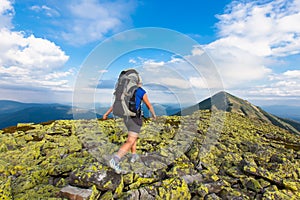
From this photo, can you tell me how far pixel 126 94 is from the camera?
28.8 ft

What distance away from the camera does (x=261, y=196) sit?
9.88 metres

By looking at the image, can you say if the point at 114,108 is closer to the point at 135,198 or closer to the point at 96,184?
the point at 96,184

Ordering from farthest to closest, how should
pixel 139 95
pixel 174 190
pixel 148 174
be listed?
pixel 148 174
pixel 139 95
pixel 174 190

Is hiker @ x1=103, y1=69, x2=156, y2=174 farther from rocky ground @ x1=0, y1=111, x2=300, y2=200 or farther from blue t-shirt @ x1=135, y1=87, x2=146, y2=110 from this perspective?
rocky ground @ x1=0, y1=111, x2=300, y2=200

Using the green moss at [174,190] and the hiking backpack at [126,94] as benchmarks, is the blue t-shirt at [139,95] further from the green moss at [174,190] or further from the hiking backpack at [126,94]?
the green moss at [174,190]

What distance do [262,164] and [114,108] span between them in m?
12.4

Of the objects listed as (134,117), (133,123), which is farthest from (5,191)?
(134,117)

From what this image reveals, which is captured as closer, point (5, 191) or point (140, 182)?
point (5, 191)

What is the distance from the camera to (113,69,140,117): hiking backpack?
8.80 meters

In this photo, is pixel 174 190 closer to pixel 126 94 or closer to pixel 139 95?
pixel 139 95

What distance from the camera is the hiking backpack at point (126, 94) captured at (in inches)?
346

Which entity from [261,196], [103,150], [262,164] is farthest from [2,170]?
[262,164]

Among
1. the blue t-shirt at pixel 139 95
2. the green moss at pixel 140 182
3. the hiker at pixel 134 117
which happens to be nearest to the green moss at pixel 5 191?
the hiker at pixel 134 117

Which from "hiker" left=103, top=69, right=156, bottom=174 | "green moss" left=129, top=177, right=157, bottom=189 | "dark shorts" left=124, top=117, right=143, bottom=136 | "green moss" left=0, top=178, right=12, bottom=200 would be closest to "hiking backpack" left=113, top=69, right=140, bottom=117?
"hiker" left=103, top=69, right=156, bottom=174
